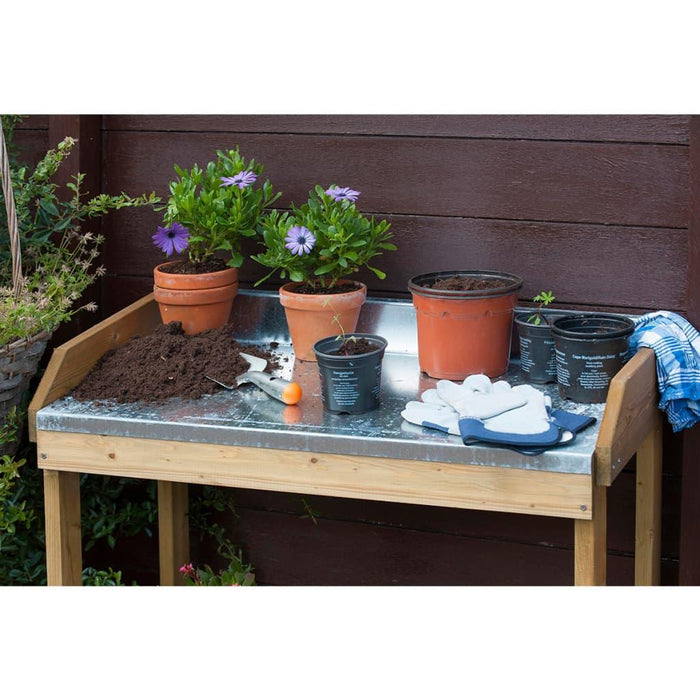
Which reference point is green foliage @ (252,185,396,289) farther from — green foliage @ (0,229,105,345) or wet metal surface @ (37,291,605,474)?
green foliage @ (0,229,105,345)

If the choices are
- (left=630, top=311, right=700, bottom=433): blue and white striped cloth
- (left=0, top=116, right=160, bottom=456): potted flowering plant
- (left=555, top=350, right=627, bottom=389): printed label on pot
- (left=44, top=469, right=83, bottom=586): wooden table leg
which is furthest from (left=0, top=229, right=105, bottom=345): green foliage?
(left=630, top=311, right=700, bottom=433): blue and white striped cloth

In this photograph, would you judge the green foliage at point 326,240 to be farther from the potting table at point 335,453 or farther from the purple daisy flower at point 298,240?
the potting table at point 335,453

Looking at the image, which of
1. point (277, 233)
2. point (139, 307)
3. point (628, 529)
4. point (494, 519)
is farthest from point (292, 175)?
point (628, 529)

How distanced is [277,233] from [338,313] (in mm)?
212

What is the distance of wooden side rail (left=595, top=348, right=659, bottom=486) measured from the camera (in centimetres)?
193

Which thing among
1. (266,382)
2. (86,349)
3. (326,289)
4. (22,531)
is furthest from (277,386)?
(22,531)

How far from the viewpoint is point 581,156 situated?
2.39 m

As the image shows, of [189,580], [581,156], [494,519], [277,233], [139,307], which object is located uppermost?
[581,156]

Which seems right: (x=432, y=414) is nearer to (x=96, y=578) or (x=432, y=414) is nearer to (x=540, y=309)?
(x=540, y=309)

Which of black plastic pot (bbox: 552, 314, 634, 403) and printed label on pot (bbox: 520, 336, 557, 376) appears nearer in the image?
black plastic pot (bbox: 552, 314, 634, 403)

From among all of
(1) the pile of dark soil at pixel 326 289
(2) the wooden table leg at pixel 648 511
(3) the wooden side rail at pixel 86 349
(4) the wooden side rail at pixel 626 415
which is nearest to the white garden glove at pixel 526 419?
(4) the wooden side rail at pixel 626 415

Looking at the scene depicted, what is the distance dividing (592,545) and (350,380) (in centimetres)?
52

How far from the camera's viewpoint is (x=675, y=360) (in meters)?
2.23

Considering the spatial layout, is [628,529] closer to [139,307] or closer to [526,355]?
[526,355]
